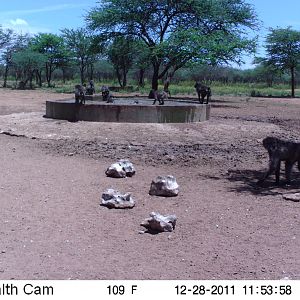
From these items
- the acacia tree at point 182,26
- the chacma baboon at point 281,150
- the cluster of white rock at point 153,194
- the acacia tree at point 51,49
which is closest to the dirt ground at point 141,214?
the cluster of white rock at point 153,194

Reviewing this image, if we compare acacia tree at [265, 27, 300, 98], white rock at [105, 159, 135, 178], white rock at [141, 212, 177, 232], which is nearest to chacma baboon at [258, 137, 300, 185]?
white rock at [105, 159, 135, 178]

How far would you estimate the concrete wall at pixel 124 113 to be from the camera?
43.7 feet

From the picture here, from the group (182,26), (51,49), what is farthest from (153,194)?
(51,49)

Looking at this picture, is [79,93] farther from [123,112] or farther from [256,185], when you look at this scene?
[256,185]

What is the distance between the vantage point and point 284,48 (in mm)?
43062

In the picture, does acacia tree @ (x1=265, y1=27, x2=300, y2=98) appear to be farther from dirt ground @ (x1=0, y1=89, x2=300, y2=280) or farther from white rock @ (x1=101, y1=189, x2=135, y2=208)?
white rock @ (x1=101, y1=189, x2=135, y2=208)

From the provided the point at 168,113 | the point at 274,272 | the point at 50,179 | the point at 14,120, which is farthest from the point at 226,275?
the point at 14,120

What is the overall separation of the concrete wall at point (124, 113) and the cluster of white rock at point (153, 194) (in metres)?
5.10

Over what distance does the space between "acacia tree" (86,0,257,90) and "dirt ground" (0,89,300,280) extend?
1506 centimetres

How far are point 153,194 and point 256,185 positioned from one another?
1786 mm

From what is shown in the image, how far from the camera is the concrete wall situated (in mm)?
13320

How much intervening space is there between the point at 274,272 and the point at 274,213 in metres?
1.90

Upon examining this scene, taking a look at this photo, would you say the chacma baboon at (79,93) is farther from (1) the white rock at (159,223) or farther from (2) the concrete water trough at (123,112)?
(1) the white rock at (159,223)

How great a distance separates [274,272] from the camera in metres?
4.39
